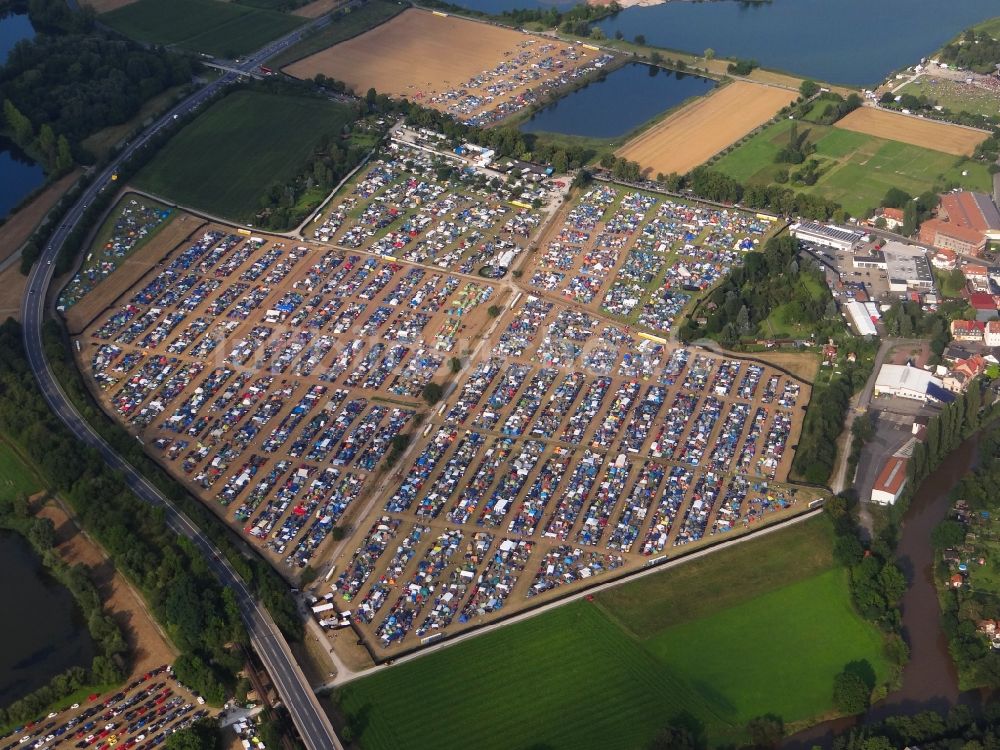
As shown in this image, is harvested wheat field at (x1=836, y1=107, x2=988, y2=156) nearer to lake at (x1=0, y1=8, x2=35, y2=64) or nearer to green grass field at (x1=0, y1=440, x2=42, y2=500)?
green grass field at (x1=0, y1=440, x2=42, y2=500)

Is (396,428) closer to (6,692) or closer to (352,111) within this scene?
(6,692)

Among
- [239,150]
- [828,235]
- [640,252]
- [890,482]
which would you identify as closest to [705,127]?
[828,235]

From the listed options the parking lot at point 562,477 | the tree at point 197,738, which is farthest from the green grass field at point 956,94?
the tree at point 197,738

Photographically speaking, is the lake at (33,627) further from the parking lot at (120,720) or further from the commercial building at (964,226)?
the commercial building at (964,226)

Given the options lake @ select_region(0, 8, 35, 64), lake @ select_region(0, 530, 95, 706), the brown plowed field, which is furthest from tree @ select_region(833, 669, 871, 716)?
lake @ select_region(0, 8, 35, 64)

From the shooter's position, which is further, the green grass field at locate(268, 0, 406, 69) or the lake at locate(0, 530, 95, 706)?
the green grass field at locate(268, 0, 406, 69)

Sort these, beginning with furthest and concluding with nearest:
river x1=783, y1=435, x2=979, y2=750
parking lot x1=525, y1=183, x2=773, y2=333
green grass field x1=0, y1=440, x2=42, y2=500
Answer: parking lot x1=525, y1=183, x2=773, y2=333
green grass field x1=0, y1=440, x2=42, y2=500
river x1=783, y1=435, x2=979, y2=750

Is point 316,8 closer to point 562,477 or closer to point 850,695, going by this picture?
point 562,477
